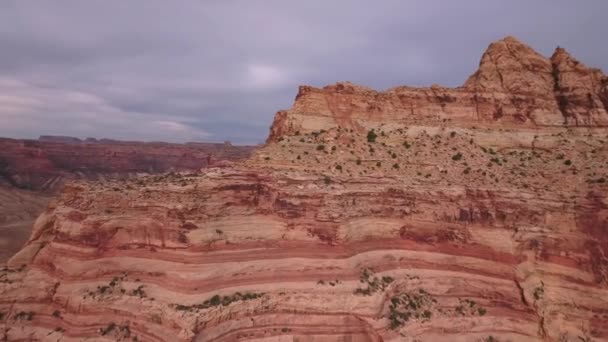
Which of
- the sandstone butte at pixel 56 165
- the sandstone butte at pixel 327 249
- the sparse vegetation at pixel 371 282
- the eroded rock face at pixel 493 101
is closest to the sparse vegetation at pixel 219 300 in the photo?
the sandstone butte at pixel 327 249

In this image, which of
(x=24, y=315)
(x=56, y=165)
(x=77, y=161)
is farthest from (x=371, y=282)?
(x=77, y=161)

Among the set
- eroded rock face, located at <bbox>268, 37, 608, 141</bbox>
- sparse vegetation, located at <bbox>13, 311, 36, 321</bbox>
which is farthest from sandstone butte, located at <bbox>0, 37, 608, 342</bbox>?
eroded rock face, located at <bbox>268, 37, 608, 141</bbox>

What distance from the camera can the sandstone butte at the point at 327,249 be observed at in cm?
1959

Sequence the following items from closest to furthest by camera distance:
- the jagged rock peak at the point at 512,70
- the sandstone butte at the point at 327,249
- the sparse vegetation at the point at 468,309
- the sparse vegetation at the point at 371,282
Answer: the sandstone butte at the point at 327,249
the sparse vegetation at the point at 371,282
the sparse vegetation at the point at 468,309
the jagged rock peak at the point at 512,70

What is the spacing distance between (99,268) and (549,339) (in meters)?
23.8

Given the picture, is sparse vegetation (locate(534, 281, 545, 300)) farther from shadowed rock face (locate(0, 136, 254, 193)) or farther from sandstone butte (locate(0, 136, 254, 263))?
shadowed rock face (locate(0, 136, 254, 193))

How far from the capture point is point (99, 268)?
20.7m

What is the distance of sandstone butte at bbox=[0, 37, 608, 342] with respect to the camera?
64.3 feet

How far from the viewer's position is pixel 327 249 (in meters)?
22.4

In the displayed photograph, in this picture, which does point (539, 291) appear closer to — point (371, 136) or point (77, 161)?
point (371, 136)

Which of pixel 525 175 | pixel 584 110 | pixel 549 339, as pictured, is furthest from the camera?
pixel 584 110

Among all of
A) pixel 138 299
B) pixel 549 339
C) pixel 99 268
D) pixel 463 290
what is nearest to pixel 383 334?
pixel 463 290

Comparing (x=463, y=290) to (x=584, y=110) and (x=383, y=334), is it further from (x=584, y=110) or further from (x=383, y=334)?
(x=584, y=110)

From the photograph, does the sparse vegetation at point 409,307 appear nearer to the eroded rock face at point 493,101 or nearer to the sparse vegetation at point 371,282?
the sparse vegetation at point 371,282
